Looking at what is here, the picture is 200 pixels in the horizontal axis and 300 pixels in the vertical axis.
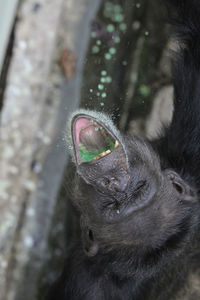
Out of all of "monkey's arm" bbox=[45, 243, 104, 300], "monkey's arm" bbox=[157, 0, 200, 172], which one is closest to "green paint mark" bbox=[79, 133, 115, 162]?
"monkey's arm" bbox=[157, 0, 200, 172]

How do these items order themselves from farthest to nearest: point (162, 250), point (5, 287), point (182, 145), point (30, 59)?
point (5, 287) < point (30, 59) < point (182, 145) < point (162, 250)

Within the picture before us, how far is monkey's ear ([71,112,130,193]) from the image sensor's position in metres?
1.81

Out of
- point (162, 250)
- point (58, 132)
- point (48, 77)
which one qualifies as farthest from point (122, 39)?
point (162, 250)

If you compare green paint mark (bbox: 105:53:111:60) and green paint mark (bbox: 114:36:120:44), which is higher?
green paint mark (bbox: 114:36:120:44)

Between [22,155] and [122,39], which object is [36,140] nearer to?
[22,155]

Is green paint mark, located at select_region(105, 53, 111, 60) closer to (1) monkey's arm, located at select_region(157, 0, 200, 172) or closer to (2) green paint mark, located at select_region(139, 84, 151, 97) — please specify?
(2) green paint mark, located at select_region(139, 84, 151, 97)

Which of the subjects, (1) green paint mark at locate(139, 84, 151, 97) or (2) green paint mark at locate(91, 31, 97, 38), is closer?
(2) green paint mark at locate(91, 31, 97, 38)

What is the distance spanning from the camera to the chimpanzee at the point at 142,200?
189 cm

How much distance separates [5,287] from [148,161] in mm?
2250

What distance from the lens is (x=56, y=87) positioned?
3400 mm

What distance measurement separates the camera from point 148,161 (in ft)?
6.95

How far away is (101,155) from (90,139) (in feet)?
0.39

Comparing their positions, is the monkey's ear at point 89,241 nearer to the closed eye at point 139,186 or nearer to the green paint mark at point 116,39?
the closed eye at point 139,186

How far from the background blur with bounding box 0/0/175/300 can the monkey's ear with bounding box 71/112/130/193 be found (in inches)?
34.6
